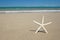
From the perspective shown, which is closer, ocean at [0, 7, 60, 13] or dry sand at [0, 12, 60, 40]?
dry sand at [0, 12, 60, 40]

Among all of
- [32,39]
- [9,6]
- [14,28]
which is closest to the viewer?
[32,39]

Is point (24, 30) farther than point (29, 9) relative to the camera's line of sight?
No

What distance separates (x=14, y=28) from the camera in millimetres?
1835

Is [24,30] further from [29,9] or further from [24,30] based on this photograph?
[29,9]

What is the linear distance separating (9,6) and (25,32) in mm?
1352

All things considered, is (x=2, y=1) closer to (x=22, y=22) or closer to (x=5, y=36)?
(x=22, y=22)

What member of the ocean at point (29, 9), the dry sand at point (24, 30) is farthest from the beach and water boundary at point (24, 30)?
the ocean at point (29, 9)

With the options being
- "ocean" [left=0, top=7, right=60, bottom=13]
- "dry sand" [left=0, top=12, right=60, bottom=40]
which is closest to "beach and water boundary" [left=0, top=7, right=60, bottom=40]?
"dry sand" [left=0, top=12, right=60, bottom=40]

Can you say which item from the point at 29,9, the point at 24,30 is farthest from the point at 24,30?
the point at 29,9

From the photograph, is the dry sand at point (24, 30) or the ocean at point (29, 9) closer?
the dry sand at point (24, 30)

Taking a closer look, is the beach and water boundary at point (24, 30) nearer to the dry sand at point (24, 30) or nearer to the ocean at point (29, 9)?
the dry sand at point (24, 30)

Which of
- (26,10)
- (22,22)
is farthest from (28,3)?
(22,22)

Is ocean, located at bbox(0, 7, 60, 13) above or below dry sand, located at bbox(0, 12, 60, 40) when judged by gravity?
below

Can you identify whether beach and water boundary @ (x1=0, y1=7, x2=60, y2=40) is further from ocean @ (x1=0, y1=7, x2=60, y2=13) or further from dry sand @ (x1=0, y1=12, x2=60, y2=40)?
ocean @ (x1=0, y1=7, x2=60, y2=13)
